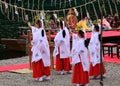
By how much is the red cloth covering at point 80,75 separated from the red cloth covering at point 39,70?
126 centimetres

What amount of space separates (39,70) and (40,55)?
0.37 meters

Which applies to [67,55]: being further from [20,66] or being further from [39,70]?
[20,66]

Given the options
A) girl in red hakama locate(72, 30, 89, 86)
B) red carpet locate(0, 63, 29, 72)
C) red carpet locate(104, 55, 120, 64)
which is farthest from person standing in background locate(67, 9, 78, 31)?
red carpet locate(104, 55, 120, 64)

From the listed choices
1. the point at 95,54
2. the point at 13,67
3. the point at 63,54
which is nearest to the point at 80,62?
the point at 95,54

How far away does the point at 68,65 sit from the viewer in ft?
35.0

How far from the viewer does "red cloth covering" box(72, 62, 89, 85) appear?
8348 millimetres

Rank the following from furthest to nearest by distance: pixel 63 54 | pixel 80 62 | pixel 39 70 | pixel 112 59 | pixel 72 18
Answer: pixel 112 59 < pixel 72 18 < pixel 63 54 < pixel 39 70 < pixel 80 62

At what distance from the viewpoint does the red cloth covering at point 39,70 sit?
31.1ft

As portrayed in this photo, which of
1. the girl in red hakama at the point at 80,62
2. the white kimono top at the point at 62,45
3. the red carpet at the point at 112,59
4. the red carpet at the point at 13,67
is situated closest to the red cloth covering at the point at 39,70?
the white kimono top at the point at 62,45

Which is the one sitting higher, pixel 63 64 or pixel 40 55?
pixel 40 55

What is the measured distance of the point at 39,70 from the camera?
9.48m

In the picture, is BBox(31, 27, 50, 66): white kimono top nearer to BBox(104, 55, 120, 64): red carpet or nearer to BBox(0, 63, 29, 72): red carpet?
BBox(0, 63, 29, 72): red carpet

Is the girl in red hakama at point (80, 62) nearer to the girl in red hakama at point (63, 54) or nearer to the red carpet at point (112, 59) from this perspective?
the girl in red hakama at point (63, 54)

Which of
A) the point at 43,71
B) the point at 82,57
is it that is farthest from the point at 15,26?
the point at 82,57
